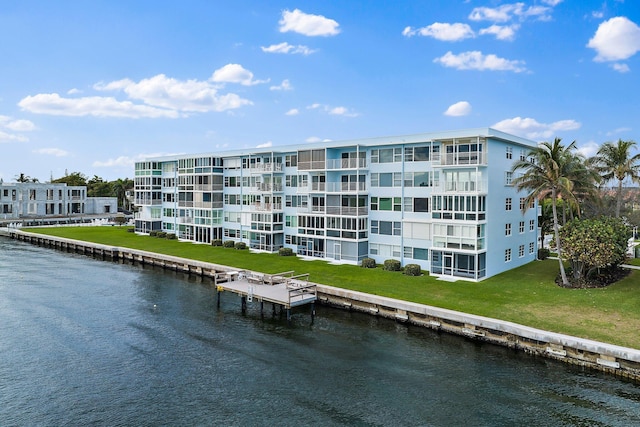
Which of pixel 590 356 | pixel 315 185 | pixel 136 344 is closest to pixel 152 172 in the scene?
pixel 315 185

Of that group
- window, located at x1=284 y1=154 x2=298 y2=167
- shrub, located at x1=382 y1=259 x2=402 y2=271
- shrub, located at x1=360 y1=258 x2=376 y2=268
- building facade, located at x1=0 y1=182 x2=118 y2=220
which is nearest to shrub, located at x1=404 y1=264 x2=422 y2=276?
shrub, located at x1=382 y1=259 x2=402 y2=271

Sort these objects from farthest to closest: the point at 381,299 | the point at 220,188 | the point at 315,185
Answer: the point at 220,188 < the point at 315,185 < the point at 381,299


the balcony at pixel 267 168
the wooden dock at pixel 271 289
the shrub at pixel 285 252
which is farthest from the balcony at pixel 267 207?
the wooden dock at pixel 271 289

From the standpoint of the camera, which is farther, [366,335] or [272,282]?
[272,282]

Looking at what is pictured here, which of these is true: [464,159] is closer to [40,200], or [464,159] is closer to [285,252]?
[285,252]

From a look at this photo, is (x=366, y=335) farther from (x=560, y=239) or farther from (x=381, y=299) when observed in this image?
(x=560, y=239)

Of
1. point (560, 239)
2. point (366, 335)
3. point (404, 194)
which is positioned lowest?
point (366, 335)

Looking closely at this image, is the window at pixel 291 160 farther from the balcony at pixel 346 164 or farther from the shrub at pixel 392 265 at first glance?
the shrub at pixel 392 265
